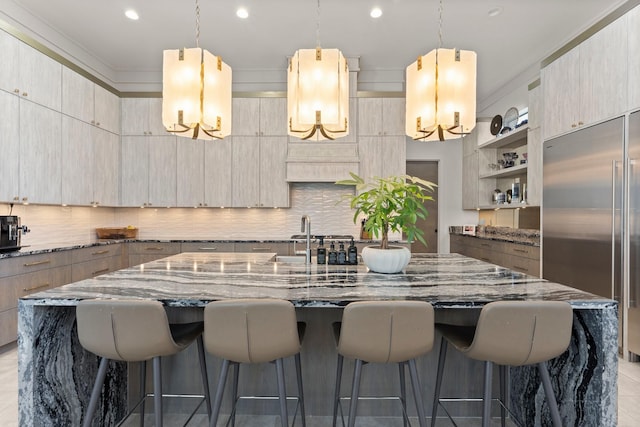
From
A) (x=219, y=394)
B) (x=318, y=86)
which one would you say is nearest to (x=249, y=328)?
(x=219, y=394)

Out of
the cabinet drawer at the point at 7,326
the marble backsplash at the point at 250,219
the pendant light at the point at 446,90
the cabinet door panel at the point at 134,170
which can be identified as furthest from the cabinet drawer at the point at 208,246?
the pendant light at the point at 446,90

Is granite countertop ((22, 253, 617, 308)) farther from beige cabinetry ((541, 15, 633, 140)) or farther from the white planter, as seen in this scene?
beige cabinetry ((541, 15, 633, 140))

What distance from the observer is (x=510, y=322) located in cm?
146

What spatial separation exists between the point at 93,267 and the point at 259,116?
2.72 m

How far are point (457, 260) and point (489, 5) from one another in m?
2.71

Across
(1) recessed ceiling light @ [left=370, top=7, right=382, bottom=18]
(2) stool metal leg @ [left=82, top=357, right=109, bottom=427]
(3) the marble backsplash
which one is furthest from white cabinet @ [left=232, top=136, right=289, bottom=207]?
(2) stool metal leg @ [left=82, top=357, right=109, bottom=427]

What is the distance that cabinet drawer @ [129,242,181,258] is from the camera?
4.89 metres

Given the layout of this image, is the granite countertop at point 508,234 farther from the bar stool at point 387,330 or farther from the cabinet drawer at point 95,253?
the cabinet drawer at point 95,253

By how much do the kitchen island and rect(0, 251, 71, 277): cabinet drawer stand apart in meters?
1.60

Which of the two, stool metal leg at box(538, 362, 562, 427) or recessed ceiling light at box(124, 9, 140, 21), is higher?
recessed ceiling light at box(124, 9, 140, 21)

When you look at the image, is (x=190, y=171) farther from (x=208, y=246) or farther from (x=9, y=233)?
(x=9, y=233)

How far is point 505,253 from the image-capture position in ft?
15.2

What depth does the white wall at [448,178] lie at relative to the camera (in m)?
6.59

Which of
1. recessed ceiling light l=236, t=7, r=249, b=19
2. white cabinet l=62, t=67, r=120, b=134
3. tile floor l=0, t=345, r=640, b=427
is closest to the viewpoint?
tile floor l=0, t=345, r=640, b=427
